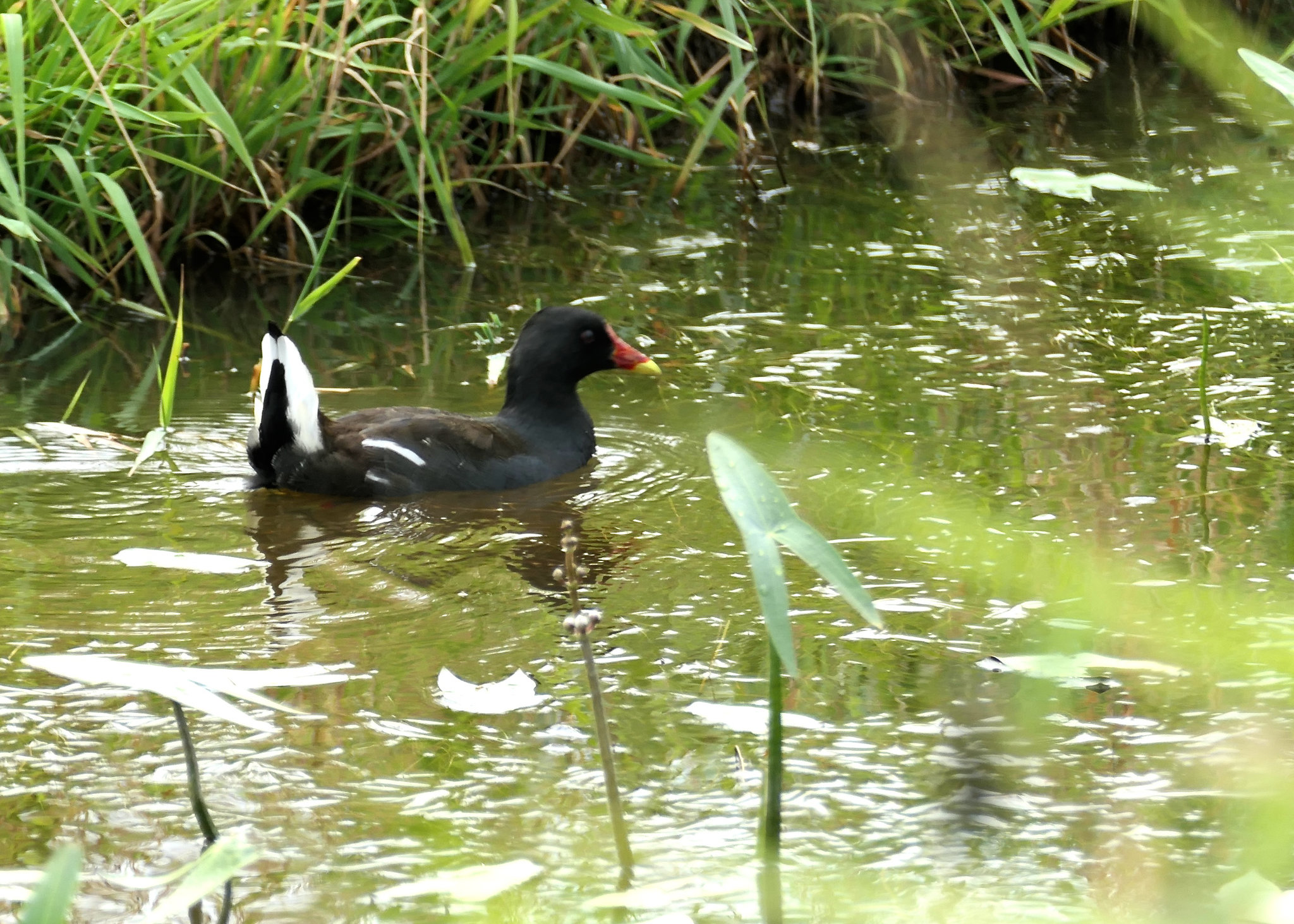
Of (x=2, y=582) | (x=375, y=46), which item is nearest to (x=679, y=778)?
(x=2, y=582)

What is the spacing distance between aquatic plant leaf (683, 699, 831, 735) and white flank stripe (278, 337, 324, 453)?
1.87 metres

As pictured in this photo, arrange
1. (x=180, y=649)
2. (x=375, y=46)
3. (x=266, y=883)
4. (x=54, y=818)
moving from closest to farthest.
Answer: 1. (x=266, y=883)
2. (x=54, y=818)
3. (x=180, y=649)
4. (x=375, y=46)

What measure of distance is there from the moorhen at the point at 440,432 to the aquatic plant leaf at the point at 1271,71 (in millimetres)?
3925

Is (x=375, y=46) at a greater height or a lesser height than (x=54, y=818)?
greater

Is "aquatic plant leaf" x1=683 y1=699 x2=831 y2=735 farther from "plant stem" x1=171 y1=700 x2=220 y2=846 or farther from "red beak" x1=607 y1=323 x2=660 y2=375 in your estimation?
"red beak" x1=607 y1=323 x2=660 y2=375

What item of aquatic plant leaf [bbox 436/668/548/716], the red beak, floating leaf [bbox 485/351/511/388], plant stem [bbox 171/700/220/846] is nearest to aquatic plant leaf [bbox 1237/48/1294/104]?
plant stem [bbox 171/700/220/846]

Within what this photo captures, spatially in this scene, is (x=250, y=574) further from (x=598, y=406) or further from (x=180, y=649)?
(x=598, y=406)

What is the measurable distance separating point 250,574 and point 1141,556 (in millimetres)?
2161

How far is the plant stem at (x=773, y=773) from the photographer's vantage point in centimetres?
145

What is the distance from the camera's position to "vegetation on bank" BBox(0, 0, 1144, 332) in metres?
5.69

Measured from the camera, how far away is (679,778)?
2846mm

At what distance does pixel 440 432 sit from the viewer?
15.7ft

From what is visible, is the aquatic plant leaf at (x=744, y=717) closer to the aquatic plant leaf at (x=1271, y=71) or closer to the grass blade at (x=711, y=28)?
the aquatic plant leaf at (x=1271, y=71)

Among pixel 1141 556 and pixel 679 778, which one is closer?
pixel 679 778
